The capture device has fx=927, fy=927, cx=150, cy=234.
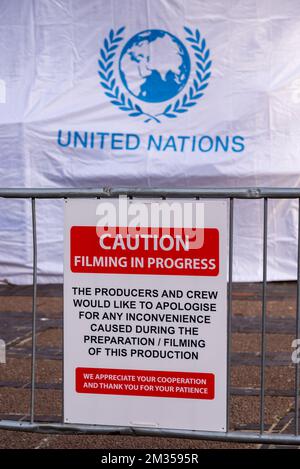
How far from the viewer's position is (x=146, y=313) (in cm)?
482

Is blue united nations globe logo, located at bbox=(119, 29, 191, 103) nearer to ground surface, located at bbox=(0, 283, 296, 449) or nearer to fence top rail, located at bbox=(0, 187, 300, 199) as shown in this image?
ground surface, located at bbox=(0, 283, 296, 449)

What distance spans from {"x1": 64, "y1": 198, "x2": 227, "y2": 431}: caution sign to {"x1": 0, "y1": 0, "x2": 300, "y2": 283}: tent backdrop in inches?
205

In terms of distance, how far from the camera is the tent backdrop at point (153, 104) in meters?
9.90

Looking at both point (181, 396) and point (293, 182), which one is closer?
point (181, 396)

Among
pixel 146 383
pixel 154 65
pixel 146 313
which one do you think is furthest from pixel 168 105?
pixel 146 383

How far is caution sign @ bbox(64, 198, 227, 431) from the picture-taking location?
474 centimetres

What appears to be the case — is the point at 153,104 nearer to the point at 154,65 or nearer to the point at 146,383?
the point at 154,65

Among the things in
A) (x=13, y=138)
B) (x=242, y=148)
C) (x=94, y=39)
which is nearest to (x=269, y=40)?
(x=242, y=148)

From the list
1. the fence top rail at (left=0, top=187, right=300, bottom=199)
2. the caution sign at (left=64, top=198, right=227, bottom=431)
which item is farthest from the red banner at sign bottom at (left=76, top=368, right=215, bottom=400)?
the fence top rail at (left=0, top=187, right=300, bottom=199)

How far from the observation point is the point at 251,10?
9844mm

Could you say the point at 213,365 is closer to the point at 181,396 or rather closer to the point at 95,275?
the point at 181,396

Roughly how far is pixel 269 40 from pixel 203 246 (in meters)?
5.64

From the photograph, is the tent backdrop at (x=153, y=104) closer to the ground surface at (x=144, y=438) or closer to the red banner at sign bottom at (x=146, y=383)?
the ground surface at (x=144, y=438)

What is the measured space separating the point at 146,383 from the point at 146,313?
14.3 inches
